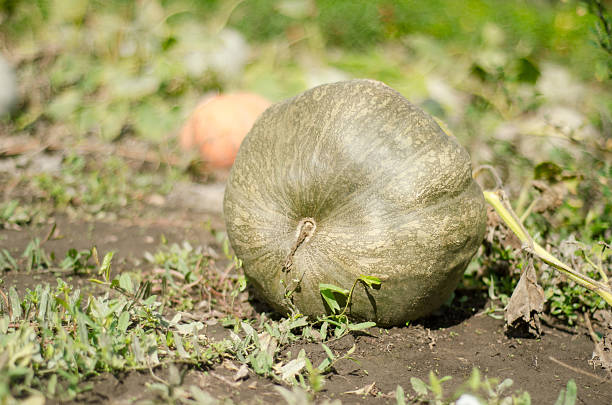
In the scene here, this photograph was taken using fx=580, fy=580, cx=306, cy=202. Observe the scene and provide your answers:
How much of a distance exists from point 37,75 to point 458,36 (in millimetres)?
5375

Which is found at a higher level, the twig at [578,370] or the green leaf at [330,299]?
the green leaf at [330,299]

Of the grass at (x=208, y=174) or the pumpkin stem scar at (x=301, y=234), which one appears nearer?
the grass at (x=208, y=174)

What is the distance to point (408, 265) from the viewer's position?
233 centimetres

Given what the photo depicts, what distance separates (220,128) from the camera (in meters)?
4.80

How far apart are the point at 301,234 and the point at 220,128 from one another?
2.62 m

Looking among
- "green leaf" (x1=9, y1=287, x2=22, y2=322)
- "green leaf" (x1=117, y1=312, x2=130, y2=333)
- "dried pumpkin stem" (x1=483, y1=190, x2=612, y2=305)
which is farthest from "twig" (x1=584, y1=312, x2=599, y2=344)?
"green leaf" (x1=9, y1=287, x2=22, y2=322)

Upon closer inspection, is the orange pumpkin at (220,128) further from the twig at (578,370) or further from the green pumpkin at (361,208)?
the twig at (578,370)

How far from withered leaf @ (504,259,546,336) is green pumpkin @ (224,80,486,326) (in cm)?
25

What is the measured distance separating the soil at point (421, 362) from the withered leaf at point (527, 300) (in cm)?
14

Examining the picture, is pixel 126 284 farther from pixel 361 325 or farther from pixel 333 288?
pixel 361 325

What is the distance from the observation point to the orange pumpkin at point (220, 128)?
4.79 metres

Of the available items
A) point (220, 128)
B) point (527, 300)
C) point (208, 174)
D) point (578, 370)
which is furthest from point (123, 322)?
point (208, 174)

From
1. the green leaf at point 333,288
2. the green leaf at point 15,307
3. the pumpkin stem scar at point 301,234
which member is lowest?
the green leaf at point 15,307

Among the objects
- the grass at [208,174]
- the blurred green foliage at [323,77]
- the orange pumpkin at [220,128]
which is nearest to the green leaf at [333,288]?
the grass at [208,174]
